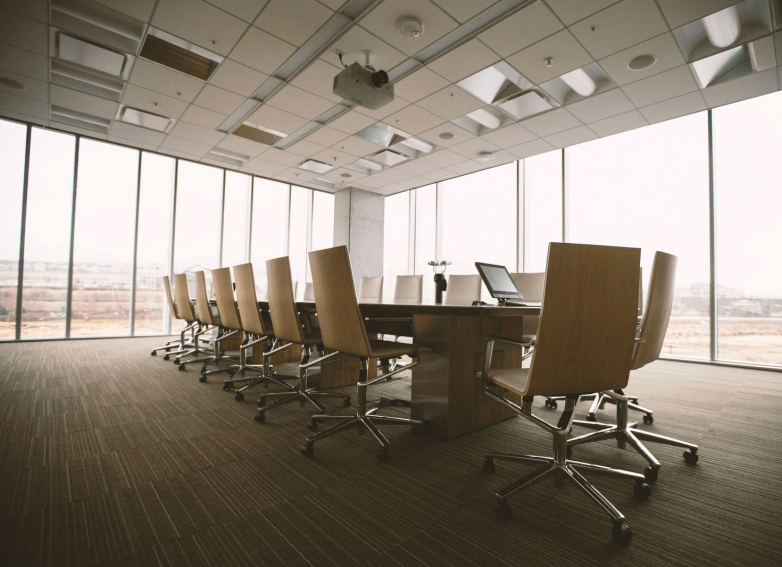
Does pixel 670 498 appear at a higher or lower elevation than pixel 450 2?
lower

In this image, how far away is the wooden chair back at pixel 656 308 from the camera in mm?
1989

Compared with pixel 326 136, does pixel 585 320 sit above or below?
below

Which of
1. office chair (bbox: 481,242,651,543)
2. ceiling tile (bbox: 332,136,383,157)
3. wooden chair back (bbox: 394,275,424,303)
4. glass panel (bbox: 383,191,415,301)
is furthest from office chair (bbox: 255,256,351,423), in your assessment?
glass panel (bbox: 383,191,415,301)

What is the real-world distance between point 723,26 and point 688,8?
657 millimetres

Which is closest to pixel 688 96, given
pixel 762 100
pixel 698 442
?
pixel 762 100

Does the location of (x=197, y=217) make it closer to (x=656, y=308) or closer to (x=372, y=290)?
(x=372, y=290)

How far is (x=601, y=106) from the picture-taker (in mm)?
5070

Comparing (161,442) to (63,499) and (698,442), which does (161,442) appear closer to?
(63,499)

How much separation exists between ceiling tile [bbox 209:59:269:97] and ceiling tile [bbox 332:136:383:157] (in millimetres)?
1861

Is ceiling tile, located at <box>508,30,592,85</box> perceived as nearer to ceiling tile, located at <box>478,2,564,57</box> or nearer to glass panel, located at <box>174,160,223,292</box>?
ceiling tile, located at <box>478,2,564,57</box>

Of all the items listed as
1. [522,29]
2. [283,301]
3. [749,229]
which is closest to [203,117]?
[283,301]

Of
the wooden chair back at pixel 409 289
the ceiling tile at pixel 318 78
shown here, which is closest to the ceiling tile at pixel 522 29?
the ceiling tile at pixel 318 78

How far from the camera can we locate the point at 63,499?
1.61m

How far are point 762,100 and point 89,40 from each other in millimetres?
8151
